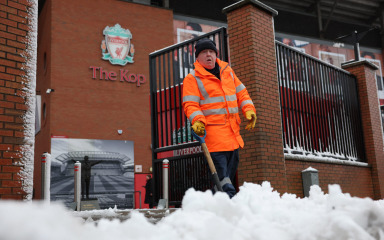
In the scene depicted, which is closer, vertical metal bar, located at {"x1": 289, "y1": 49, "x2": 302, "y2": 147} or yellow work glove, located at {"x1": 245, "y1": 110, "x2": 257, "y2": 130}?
yellow work glove, located at {"x1": 245, "y1": 110, "x2": 257, "y2": 130}

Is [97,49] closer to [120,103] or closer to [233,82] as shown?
[120,103]

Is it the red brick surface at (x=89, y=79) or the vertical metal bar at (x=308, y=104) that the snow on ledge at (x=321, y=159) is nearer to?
the vertical metal bar at (x=308, y=104)

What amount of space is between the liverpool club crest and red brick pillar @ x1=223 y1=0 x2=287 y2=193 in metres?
12.8

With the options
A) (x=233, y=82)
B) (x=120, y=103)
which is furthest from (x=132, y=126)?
(x=233, y=82)

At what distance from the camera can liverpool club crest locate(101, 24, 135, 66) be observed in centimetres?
1903

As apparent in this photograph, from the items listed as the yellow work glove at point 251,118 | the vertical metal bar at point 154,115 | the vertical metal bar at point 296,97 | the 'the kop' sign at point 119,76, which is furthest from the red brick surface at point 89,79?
the yellow work glove at point 251,118

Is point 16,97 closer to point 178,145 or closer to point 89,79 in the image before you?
point 178,145

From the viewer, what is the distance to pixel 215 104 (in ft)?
15.4

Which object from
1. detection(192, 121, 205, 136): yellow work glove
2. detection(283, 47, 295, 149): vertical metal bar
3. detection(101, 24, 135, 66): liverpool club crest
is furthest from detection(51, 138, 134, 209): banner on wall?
detection(192, 121, 205, 136): yellow work glove

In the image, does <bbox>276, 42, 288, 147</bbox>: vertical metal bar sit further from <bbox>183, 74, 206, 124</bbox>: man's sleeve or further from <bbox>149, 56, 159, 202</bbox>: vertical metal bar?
<bbox>183, 74, 206, 124</bbox>: man's sleeve

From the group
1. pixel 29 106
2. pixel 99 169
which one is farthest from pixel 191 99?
pixel 99 169

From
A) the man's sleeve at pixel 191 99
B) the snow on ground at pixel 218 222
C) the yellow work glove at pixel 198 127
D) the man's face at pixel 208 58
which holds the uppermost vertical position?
the man's face at pixel 208 58

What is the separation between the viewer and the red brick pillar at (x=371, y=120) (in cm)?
985

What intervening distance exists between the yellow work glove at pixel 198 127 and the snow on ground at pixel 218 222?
6.47 feet
